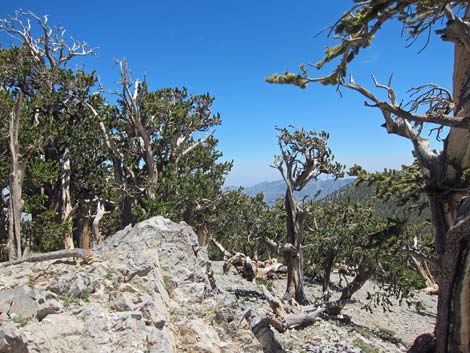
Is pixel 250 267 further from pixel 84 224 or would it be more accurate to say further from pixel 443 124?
pixel 443 124

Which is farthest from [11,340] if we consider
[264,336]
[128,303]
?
[264,336]

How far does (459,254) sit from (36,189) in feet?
57.9

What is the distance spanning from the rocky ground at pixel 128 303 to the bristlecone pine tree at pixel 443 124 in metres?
3.84

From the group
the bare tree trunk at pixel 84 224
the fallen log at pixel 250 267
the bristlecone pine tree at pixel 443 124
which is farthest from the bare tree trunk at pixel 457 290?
the bare tree trunk at pixel 84 224

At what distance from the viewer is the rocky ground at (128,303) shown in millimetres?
4918

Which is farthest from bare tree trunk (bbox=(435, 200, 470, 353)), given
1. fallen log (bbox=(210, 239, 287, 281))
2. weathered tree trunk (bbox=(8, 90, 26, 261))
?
fallen log (bbox=(210, 239, 287, 281))

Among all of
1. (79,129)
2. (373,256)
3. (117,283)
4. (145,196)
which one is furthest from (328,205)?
(117,283)

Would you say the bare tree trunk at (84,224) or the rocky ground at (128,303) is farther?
the bare tree trunk at (84,224)

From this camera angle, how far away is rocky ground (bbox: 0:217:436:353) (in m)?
4.92

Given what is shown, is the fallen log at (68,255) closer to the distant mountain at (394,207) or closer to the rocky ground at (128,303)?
the rocky ground at (128,303)

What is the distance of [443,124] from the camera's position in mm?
6137

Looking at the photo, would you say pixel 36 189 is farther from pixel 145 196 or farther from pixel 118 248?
pixel 118 248

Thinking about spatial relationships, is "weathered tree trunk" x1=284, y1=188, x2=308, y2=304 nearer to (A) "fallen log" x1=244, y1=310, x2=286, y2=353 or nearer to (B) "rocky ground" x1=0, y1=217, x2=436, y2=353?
(B) "rocky ground" x1=0, y1=217, x2=436, y2=353

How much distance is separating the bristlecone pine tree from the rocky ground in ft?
12.6
